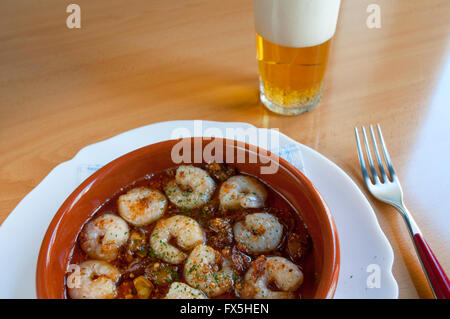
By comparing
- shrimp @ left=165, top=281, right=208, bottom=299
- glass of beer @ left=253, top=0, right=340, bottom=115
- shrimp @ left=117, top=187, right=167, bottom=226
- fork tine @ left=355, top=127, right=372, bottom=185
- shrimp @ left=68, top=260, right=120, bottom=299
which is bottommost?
shrimp @ left=165, top=281, right=208, bottom=299

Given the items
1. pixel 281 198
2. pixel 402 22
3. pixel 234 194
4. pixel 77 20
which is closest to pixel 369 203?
pixel 281 198

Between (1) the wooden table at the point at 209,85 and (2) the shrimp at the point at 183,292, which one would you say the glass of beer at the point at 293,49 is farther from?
(2) the shrimp at the point at 183,292

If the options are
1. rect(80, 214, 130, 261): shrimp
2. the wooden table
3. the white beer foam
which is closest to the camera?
rect(80, 214, 130, 261): shrimp

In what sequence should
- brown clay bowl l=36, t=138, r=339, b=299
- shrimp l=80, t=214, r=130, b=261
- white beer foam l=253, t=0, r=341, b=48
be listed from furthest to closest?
white beer foam l=253, t=0, r=341, b=48 → shrimp l=80, t=214, r=130, b=261 → brown clay bowl l=36, t=138, r=339, b=299

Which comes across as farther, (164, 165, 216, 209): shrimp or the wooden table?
the wooden table

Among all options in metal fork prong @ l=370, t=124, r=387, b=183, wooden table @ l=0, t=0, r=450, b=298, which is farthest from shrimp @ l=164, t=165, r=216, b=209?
metal fork prong @ l=370, t=124, r=387, b=183

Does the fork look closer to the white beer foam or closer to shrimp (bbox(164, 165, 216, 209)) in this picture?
the white beer foam

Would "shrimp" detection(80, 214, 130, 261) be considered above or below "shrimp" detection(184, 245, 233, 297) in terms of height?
above
